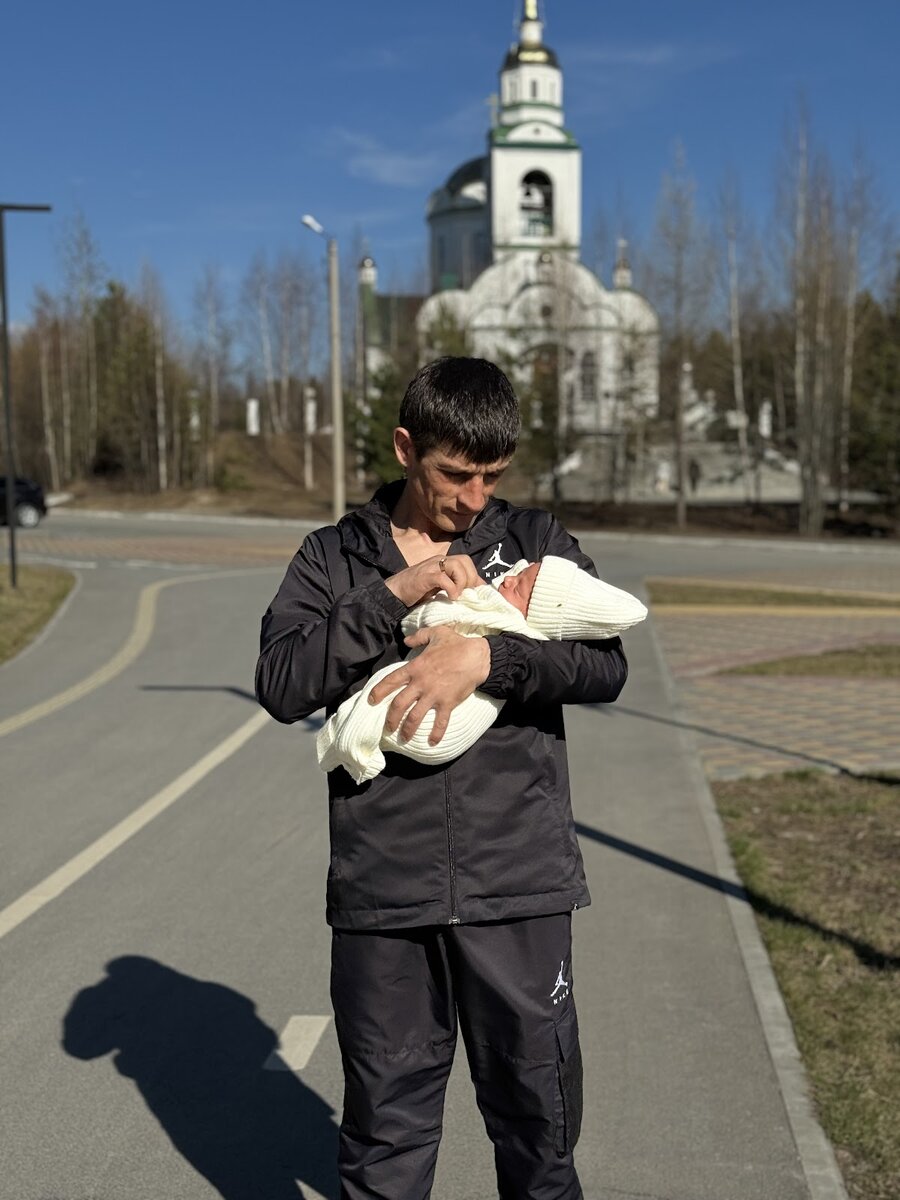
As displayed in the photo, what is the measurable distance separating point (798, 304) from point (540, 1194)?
138 feet

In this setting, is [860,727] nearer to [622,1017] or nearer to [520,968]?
[622,1017]

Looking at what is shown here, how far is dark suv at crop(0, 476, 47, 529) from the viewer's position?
39.4 m

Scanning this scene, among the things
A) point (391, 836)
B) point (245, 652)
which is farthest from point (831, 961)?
point (245, 652)

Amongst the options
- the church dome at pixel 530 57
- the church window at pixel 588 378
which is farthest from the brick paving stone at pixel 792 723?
the church dome at pixel 530 57

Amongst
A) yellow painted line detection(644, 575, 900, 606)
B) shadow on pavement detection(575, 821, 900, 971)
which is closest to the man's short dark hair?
shadow on pavement detection(575, 821, 900, 971)

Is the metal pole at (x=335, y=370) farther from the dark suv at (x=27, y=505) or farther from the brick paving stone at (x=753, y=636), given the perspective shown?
the dark suv at (x=27, y=505)

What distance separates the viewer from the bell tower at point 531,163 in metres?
74.6

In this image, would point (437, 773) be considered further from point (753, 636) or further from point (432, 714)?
point (753, 636)

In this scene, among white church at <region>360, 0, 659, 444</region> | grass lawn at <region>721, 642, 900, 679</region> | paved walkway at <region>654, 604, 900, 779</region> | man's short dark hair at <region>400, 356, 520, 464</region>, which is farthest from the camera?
white church at <region>360, 0, 659, 444</region>

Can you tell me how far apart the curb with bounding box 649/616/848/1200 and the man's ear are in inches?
84.9

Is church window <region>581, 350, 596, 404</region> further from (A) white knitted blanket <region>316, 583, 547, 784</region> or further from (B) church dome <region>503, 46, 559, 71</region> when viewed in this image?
(A) white knitted blanket <region>316, 583, 547, 784</region>

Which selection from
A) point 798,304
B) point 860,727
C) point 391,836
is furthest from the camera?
point 798,304

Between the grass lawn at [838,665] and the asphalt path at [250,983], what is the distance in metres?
3.37

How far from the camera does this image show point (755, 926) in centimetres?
557
